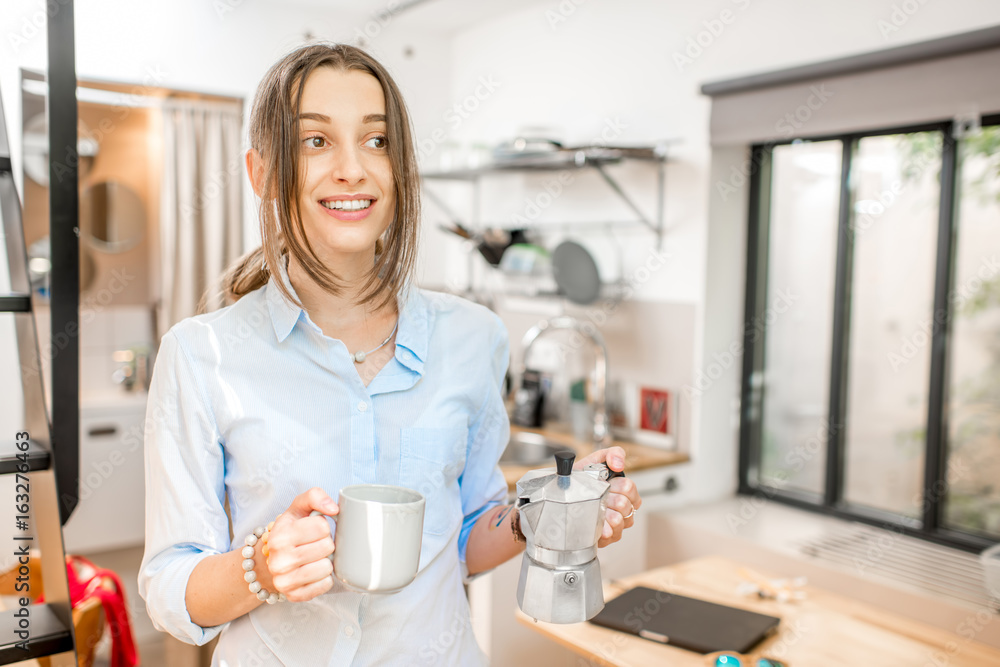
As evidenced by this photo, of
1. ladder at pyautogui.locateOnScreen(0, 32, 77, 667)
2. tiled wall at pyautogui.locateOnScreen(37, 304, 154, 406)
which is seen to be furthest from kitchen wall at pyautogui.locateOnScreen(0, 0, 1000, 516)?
tiled wall at pyautogui.locateOnScreen(37, 304, 154, 406)

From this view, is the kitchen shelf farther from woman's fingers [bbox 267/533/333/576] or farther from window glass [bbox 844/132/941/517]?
woman's fingers [bbox 267/533/333/576]

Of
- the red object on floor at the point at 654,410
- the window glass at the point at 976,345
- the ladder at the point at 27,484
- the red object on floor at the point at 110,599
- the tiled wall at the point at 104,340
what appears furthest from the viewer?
the tiled wall at the point at 104,340

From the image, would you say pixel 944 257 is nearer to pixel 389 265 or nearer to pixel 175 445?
pixel 389 265

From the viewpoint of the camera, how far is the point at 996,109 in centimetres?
169

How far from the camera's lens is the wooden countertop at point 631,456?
7.20 feet

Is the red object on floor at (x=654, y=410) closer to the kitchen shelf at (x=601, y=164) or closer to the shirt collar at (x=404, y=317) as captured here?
the kitchen shelf at (x=601, y=164)

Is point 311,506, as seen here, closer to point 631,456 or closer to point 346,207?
point 346,207

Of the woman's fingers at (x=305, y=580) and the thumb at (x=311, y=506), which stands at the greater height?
the thumb at (x=311, y=506)

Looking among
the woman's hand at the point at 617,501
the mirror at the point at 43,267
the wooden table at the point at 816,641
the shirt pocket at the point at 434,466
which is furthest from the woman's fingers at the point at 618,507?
the mirror at the point at 43,267

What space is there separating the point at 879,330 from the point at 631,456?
78cm

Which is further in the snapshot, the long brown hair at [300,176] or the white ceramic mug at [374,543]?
the long brown hair at [300,176]

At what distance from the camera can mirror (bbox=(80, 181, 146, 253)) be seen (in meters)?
3.69

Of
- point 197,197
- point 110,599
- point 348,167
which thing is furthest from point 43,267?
point 348,167

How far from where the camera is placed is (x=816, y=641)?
4.67 ft
